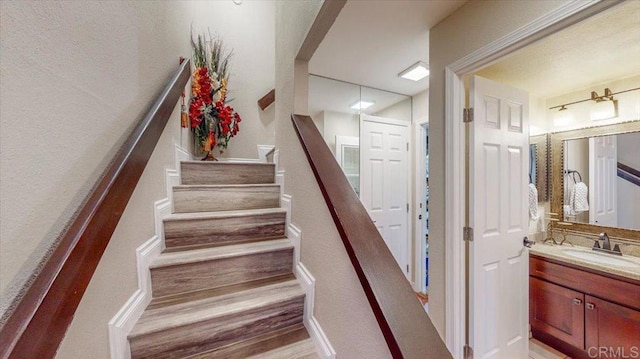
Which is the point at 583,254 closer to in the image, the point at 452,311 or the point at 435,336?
the point at 452,311

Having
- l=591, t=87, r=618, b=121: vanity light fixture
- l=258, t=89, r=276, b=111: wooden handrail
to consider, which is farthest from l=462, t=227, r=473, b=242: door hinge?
l=258, t=89, r=276, b=111: wooden handrail

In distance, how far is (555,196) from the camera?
246 cm

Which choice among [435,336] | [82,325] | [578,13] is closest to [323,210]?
[435,336]

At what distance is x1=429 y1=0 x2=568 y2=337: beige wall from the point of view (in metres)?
1.49

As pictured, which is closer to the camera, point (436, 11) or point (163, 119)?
point (163, 119)

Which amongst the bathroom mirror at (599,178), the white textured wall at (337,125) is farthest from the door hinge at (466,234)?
the white textured wall at (337,125)

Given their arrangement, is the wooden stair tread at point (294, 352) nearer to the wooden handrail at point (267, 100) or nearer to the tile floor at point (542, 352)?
the tile floor at point (542, 352)

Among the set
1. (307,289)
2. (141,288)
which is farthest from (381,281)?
(141,288)

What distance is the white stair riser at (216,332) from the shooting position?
97 cm

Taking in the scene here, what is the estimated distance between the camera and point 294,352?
1.09m

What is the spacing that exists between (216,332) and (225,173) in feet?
3.77

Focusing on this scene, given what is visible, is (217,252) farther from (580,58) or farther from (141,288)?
(580,58)

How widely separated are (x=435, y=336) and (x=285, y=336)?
870mm

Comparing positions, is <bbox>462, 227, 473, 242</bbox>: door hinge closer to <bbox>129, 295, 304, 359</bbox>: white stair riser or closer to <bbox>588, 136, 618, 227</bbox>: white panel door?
<bbox>129, 295, 304, 359</bbox>: white stair riser
